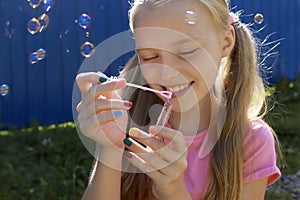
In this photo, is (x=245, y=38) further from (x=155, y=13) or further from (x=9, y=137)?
(x=9, y=137)

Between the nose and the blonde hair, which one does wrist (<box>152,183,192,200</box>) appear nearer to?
the blonde hair

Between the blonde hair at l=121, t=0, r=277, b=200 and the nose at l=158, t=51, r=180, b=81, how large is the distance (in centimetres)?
15

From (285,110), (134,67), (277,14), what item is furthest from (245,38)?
(277,14)

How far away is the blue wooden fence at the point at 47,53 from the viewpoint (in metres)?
4.96

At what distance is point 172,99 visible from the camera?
195 cm

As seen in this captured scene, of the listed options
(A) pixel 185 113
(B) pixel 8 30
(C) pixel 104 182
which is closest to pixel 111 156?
(C) pixel 104 182

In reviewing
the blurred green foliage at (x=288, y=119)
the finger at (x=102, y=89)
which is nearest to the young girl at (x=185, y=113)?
the finger at (x=102, y=89)

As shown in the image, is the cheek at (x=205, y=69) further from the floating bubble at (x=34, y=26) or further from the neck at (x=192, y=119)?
the floating bubble at (x=34, y=26)

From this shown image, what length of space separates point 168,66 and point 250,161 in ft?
1.31

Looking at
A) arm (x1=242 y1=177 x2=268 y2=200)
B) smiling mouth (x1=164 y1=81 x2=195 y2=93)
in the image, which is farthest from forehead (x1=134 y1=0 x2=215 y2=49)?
arm (x1=242 y1=177 x2=268 y2=200)

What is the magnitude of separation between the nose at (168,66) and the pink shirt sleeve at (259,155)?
0.34 m

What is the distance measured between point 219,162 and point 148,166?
1.03ft

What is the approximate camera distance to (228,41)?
6.86 ft

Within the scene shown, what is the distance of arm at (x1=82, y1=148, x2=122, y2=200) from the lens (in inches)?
75.5
